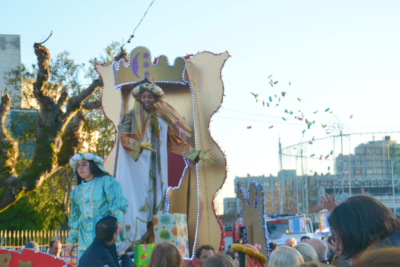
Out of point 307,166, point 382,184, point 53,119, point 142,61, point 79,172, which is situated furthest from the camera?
point 382,184

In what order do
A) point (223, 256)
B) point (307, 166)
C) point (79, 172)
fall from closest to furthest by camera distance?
point (223, 256), point (79, 172), point (307, 166)

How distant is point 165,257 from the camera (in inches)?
143

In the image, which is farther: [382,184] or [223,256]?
[382,184]

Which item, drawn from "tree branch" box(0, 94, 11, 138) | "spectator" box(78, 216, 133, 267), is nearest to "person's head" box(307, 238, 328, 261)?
"spectator" box(78, 216, 133, 267)

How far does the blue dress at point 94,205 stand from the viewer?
5496mm

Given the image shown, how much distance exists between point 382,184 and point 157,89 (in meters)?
32.5

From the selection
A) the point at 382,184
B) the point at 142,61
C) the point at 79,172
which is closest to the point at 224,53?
the point at 142,61

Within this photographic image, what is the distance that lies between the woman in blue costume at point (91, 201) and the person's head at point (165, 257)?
1.76 m

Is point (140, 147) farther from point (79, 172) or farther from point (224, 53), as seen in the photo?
point (224, 53)

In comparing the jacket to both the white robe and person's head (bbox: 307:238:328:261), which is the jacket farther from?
the white robe

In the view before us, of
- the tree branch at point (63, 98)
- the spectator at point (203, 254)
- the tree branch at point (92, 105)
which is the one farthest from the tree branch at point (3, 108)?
the spectator at point (203, 254)

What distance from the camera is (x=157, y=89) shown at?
7.34 metres

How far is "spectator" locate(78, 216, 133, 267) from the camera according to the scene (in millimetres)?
4145

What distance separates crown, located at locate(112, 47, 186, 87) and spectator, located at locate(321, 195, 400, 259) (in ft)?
17.8
